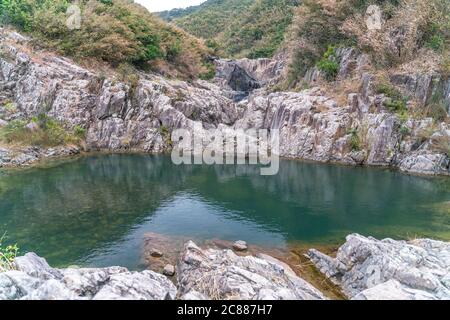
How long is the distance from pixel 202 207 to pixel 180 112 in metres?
30.3

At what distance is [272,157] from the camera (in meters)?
53.8

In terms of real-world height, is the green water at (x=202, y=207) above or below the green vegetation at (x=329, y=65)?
below

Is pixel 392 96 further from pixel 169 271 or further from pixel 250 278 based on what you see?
pixel 250 278

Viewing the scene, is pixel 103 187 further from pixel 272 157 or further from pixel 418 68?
pixel 418 68

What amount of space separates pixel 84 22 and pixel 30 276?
56679 millimetres

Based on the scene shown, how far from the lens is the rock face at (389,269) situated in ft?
47.5

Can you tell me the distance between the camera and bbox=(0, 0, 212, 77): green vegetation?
59.8 m

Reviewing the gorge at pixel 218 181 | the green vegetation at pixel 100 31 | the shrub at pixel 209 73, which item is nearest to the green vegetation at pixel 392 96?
the gorge at pixel 218 181

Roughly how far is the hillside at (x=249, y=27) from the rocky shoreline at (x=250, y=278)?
77.1m

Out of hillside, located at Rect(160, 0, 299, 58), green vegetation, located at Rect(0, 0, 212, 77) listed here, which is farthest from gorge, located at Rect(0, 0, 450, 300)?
hillside, located at Rect(160, 0, 299, 58)

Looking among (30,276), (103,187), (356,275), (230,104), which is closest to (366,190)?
(356,275)

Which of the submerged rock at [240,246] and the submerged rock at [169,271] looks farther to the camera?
the submerged rock at [240,246]

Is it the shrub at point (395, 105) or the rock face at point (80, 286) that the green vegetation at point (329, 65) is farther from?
the rock face at point (80, 286)

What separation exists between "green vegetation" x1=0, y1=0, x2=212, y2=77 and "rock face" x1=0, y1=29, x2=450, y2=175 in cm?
320
